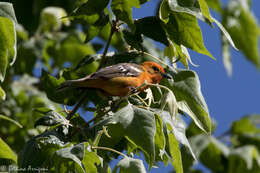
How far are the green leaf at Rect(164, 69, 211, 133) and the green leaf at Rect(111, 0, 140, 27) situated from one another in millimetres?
451

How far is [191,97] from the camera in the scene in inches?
108

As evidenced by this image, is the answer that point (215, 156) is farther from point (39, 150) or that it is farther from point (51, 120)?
point (39, 150)

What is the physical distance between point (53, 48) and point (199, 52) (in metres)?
3.61

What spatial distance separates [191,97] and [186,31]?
1.37 ft

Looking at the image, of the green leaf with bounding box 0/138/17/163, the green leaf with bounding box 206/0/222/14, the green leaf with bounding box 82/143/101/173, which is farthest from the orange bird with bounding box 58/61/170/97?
the green leaf with bounding box 206/0/222/14

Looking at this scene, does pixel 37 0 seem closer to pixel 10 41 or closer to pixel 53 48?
pixel 53 48

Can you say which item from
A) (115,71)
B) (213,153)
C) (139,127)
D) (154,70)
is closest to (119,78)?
(115,71)

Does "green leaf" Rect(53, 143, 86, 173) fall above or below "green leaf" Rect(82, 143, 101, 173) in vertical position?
above

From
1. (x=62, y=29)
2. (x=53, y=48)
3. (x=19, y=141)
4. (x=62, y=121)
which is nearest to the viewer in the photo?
(x=62, y=121)

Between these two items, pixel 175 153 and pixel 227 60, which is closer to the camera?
pixel 175 153

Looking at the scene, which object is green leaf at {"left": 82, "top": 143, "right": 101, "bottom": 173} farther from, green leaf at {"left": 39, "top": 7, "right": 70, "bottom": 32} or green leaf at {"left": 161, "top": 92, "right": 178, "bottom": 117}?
green leaf at {"left": 39, "top": 7, "right": 70, "bottom": 32}

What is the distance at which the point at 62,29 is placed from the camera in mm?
6629

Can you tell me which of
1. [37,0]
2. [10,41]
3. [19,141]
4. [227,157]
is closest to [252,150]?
Result: [227,157]

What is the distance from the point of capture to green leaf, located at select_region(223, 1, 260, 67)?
15.6 ft
